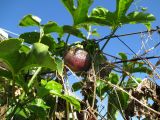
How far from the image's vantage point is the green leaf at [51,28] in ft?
5.18

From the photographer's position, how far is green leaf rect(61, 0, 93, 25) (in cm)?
161

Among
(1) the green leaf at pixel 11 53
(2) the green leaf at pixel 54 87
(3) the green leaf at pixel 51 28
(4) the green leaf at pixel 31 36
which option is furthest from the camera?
(4) the green leaf at pixel 31 36

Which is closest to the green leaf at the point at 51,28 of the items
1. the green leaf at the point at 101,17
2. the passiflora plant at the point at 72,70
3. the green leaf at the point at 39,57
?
the passiflora plant at the point at 72,70

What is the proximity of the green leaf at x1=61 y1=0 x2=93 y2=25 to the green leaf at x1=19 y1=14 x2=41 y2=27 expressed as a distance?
155 mm

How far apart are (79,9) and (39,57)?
0.42 m

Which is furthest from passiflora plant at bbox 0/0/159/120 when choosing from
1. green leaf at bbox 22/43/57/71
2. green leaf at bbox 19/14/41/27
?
green leaf at bbox 22/43/57/71

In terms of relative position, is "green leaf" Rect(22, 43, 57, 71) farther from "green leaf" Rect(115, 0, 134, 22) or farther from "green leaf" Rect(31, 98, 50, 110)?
"green leaf" Rect(115, 0, 134, 22)

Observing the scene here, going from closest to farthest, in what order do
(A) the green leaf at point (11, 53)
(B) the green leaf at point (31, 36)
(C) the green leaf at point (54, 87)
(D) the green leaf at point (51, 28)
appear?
(A) the green leaf at point (11, 53) → (C) the green leaf at point (54, 87) → (D) the green leaf at point (51, 28) → (B) the green leaf at point (31, 36)

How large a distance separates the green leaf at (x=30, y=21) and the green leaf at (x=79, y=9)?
0.16 m

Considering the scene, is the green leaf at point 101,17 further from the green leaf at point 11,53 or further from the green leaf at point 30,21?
the green leaf at point 11,53

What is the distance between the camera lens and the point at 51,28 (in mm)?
1615

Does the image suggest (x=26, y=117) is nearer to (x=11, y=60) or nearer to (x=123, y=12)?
(x=11, y=60)

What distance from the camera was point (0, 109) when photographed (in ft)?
5.38

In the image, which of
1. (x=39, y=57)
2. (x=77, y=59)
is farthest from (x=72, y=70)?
(x=39, y=57)
